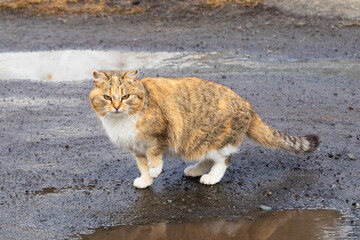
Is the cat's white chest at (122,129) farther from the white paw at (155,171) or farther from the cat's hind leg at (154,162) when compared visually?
the white paw at (155,171)

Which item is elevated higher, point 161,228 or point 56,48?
point 161,228

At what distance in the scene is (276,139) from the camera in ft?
18.3

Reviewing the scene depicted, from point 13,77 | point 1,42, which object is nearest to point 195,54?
point 13,77

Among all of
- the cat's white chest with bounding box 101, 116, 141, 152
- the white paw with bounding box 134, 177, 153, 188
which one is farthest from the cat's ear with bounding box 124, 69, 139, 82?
the white paw with bounding box 134, 177, 153, 188

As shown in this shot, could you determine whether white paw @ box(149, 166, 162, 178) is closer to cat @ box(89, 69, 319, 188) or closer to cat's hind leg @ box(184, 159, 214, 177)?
cat @ box(89, 69, 319, 188)

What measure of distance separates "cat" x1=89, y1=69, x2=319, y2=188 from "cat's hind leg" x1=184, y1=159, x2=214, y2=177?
0.5 inches

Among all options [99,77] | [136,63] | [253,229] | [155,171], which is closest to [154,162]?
[155,171]

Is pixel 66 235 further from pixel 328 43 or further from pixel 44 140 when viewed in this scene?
pixel 328 43

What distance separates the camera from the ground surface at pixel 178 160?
5035 mm

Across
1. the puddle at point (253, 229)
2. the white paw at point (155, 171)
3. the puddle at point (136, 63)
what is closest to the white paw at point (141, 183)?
the white paw at point (155, 171)

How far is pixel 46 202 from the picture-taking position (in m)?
5.18

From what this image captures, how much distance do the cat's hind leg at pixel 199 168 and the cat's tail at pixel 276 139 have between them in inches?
22.0

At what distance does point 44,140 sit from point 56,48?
536 cm

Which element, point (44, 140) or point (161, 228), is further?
point (44, 140)
